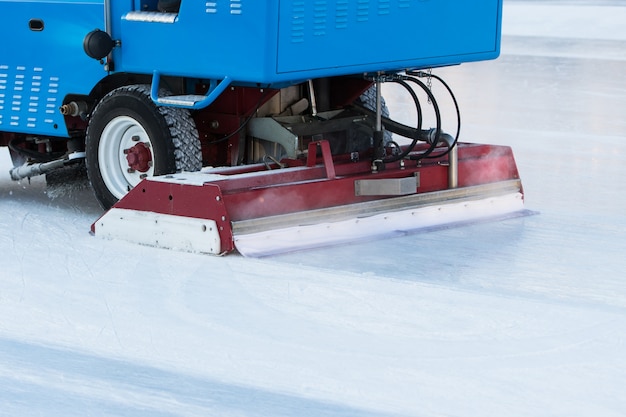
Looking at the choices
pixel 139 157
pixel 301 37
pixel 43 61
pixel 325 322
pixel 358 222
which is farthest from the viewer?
pixel 43 61

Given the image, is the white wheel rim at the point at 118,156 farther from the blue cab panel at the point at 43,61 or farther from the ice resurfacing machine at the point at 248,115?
the blue cab panel at the point at 43,61

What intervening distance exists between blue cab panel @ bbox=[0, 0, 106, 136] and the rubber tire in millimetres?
178

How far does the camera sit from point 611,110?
8.47m

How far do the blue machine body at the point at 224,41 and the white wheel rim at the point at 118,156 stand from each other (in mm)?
223

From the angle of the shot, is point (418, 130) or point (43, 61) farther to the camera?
point (43, 61)

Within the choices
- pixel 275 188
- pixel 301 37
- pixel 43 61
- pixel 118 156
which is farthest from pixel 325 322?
pixel 43 61

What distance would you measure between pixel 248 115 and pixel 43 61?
96cm

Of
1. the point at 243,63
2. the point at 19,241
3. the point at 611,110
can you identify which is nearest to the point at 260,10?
the point at 243,63

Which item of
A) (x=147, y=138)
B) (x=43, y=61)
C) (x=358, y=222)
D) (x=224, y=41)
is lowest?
(x=358, y=222)

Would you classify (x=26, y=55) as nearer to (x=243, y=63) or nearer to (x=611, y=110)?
(x=243, y=63)

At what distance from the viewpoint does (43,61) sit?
518 cm

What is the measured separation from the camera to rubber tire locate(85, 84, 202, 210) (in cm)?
475

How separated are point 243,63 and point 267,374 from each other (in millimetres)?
1696

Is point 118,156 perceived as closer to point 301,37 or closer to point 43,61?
point 43,61
